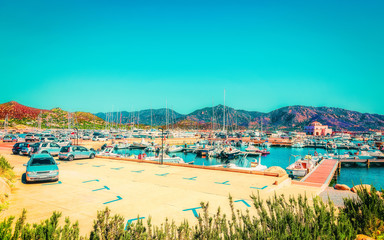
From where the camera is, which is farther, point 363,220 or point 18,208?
point 18,208

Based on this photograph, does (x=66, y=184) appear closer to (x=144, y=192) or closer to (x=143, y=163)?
(x=144, y=192)

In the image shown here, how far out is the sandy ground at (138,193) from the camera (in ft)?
32.6

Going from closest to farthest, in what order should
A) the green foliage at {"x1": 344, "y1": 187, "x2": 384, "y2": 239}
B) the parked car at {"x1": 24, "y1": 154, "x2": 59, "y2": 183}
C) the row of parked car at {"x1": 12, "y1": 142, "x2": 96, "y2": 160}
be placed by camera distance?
the green foliage at {"x1": 344, "y1": 187, "x2": 384, "y2": 239} < the parked car at {"x1": 24, "y1": 154, "x2": 59, "y2": 183} < the row of parked car at {"x1": 12, "y1": 142, "x2": 96, "y2": 160}

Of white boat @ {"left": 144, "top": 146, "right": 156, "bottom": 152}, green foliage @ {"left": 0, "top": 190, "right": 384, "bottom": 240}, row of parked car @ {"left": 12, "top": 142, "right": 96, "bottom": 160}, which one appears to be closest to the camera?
green foliage @ {"left": 0, "top": 190, "right": 384, "bottom": 240}

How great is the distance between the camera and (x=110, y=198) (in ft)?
39.4

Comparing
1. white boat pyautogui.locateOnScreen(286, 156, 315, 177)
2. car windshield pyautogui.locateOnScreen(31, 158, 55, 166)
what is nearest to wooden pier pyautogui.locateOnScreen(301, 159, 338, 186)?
white boat pyautogui.locateOnScreen(286, 156, 315, 177)

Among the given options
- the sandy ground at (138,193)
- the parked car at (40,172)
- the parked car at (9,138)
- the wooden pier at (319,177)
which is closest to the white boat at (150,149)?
the parked car at (9,138)

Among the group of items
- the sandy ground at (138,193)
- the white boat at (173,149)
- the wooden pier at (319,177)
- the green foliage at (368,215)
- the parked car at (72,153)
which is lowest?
the white boat at (173,149)

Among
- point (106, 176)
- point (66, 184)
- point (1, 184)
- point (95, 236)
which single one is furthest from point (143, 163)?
point (95, 236)

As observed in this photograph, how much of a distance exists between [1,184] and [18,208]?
8.71 feet

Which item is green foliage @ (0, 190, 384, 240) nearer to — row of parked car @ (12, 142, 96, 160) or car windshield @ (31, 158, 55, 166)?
car windshield @ (31, 158, 55, 166)

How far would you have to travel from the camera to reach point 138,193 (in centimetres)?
1310

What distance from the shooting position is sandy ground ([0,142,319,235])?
9.92m

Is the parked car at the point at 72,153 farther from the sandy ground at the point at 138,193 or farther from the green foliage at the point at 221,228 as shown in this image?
the green foliage at the point at 221,228
